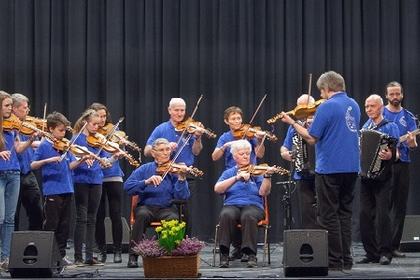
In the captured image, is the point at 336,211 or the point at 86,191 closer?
the point at 336,211

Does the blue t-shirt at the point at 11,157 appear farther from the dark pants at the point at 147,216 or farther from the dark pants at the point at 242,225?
the dark pants at the point at 242,225

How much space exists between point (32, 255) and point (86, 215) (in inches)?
52.6

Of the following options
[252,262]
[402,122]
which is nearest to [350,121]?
[252,262]

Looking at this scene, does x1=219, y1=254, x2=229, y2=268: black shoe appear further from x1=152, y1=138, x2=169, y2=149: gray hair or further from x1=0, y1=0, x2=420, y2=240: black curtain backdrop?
x1=0, y1=0, x2=420, y2=240: black curtain backdrop

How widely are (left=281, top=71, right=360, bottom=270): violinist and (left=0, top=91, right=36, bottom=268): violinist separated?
260 cm

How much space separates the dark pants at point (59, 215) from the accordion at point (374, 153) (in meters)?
2.87

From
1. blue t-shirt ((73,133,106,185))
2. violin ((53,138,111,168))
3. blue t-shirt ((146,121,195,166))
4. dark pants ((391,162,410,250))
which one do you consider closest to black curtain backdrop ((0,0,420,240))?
blue t-shirt ((146,121,195,166))

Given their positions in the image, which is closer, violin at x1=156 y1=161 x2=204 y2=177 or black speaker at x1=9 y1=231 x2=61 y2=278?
black speaker at x1=9 y1=231 x2=61 y2=278

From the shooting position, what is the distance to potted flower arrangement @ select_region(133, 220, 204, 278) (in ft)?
25.1

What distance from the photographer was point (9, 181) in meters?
8.27

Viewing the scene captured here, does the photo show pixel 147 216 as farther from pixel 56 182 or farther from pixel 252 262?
pixel 252 262

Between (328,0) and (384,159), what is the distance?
4.17 meters

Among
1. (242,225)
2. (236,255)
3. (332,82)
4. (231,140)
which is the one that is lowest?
(236,255)

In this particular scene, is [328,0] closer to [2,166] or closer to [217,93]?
[217,93]
